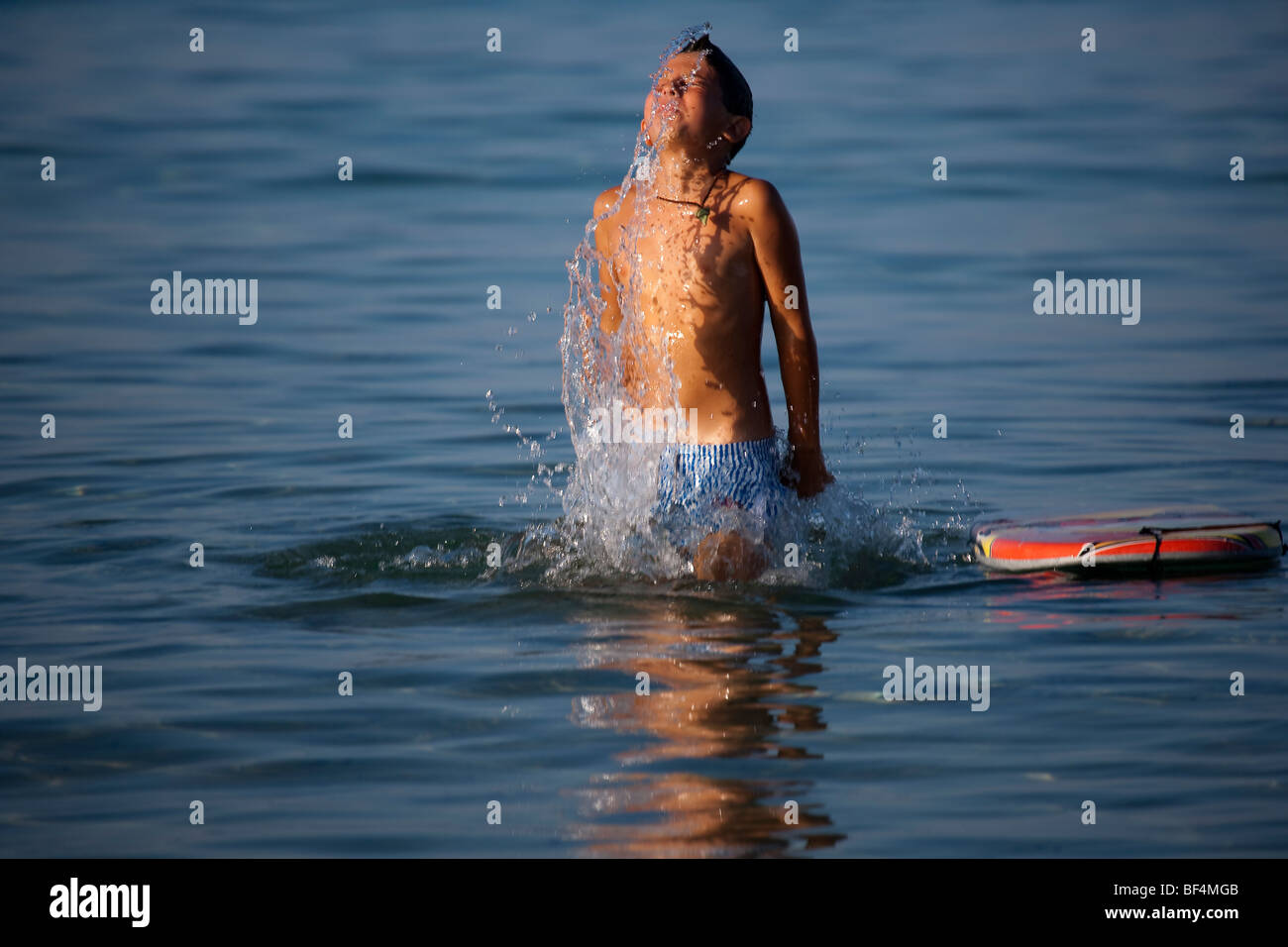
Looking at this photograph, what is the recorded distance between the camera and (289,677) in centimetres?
503

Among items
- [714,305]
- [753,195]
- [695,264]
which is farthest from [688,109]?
[714,305]

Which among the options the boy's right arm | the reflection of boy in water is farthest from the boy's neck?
the boy's right arm

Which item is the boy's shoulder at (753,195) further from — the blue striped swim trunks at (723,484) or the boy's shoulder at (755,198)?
the blue striped swim trunks at (723,484)

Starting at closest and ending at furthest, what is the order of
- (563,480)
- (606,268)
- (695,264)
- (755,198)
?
(755,198) → (695,264) → (606,268) → (563,480)

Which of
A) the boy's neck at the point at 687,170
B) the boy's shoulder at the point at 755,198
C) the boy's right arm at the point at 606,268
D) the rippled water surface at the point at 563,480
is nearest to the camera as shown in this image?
the rippled water surface at the point at 563,480

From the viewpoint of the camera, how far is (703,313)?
560 cm

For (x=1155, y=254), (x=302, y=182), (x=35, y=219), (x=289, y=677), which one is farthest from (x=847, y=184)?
(x=289, y=677)

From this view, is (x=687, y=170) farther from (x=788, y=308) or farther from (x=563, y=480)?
(x=563, y=480)

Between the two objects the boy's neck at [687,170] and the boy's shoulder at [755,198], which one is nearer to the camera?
the boy's shoulder at [755,198]

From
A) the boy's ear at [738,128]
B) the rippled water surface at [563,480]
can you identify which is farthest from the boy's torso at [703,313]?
the rippled water surface at [563,480]

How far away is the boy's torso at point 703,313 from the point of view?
556cm

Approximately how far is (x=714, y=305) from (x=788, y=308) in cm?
24

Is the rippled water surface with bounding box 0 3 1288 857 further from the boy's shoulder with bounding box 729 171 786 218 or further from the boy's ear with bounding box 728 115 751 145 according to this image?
the boy's ear with bounding box 728 115 751 145

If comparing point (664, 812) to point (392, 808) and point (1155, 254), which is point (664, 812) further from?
point (1155, 254)
